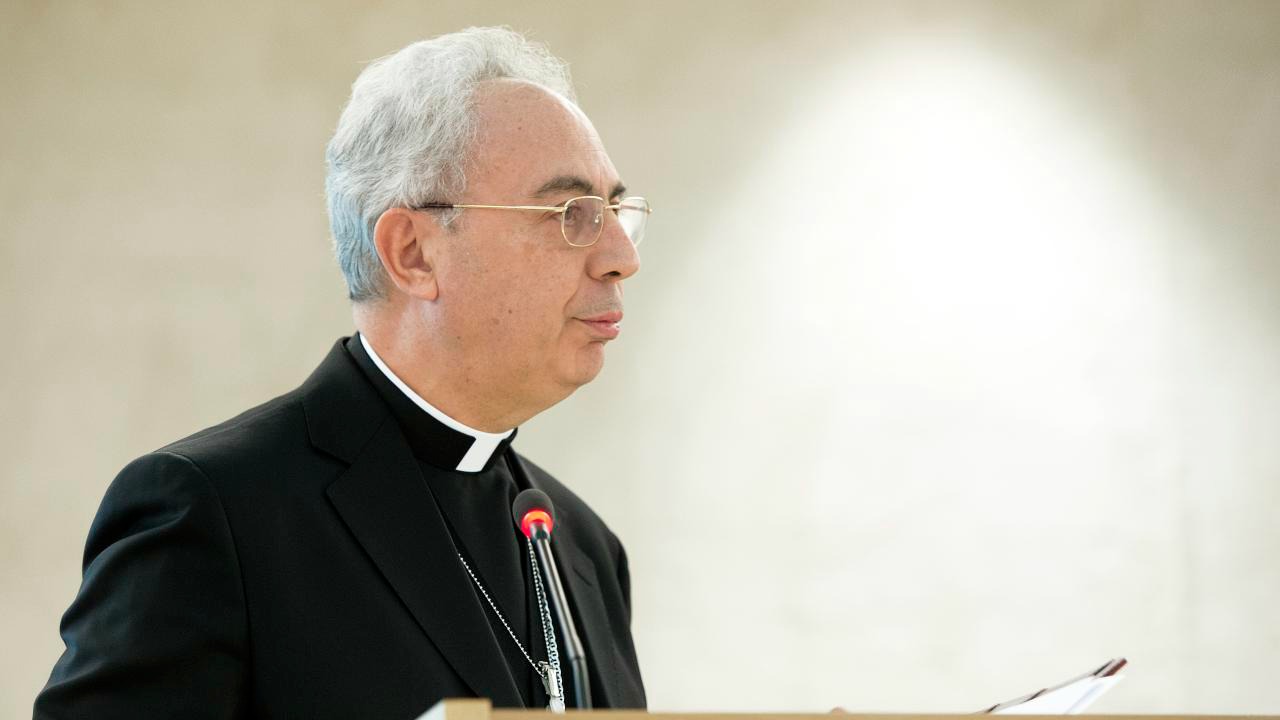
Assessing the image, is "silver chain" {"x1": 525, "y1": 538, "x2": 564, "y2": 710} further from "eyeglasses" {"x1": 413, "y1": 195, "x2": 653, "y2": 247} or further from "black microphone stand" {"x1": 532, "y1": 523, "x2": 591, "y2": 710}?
"eyeglasses" {"x1": 413, "y1": 195, "x2": 653, "y2": 247}

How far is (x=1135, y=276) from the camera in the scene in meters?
3.69

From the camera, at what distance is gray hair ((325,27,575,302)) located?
1916 millimetres

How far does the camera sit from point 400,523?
1.73m

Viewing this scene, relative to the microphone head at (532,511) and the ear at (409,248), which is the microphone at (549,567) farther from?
the ear at (409,248)

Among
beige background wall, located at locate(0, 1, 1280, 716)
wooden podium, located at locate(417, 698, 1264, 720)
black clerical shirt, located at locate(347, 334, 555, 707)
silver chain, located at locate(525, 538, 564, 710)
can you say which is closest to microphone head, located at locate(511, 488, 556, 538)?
silver chain, located at locate(525, 538, 564, 710)

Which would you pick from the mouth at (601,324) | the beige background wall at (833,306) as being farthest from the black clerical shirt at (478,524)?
the beige background wall at (833,306)

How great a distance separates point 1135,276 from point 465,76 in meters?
2.40

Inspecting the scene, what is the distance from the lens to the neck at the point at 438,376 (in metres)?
1.89

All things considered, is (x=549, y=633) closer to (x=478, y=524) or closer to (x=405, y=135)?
(x=478, y=524)

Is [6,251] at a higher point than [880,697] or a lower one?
higher

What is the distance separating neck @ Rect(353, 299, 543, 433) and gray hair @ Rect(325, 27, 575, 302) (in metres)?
0.08

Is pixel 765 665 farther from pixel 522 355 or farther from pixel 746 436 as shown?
pixel 522 355

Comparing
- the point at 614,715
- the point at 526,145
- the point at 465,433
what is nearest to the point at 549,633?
the point at 465,433

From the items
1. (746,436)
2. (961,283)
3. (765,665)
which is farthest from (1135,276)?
(765,665)
